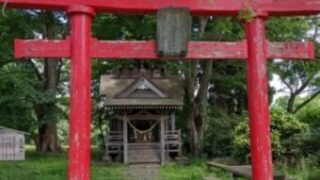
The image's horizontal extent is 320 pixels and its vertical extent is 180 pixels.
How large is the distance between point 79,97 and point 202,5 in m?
3.01

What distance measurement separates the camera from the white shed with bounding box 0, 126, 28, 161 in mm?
29359

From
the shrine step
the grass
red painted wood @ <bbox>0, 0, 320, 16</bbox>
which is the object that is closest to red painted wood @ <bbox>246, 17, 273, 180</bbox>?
red painted wood @ <bbox>0, 0, 320, 16</bbox>

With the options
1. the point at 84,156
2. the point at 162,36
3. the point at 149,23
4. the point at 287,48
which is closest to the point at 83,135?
the point at 84,156

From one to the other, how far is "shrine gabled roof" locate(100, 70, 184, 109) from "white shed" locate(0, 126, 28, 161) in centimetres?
646

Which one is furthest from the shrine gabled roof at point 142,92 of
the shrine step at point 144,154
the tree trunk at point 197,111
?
the shrine step at point 144,154

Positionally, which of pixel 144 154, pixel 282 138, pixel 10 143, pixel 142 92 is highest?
pixel 142 92

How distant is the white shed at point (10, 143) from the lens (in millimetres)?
29359

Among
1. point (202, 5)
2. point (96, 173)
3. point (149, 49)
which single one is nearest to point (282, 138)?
point (96, 173)

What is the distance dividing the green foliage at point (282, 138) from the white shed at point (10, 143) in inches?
549

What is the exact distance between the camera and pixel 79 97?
9344mm

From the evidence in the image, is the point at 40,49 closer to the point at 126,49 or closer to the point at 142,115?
the point at 126,49

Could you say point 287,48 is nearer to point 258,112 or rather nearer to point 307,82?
point 258,112

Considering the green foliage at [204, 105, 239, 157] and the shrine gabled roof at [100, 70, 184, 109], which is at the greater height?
the shrine gabled roof at [100, 70, 184, 109]

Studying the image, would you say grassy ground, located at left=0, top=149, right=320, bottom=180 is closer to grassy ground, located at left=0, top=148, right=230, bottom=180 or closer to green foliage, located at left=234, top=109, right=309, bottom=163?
grassy ground, located at left=0, top=148, right=230, bottom=180
